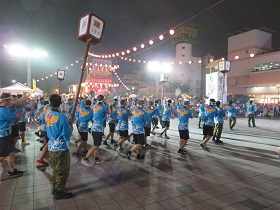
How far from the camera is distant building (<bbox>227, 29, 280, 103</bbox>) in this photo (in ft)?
105

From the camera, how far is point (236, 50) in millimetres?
39719

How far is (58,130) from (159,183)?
8.20ft

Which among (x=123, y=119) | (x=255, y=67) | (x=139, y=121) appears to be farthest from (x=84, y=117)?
(x=255, y=67)

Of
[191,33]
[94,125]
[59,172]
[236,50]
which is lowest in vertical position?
[59,172]

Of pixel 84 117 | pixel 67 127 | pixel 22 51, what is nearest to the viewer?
pixel 67 127

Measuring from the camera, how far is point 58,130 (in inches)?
154

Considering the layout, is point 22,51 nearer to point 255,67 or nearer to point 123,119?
point 123,119

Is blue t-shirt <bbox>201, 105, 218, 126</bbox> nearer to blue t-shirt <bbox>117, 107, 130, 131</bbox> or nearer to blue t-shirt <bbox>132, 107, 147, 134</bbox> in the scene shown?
blue t-shirt <bbox>132, 107, 147, 134</bbox>

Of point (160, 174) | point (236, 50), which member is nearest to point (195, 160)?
point (160, 174)

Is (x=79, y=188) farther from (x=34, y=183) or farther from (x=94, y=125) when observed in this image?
(x=94, y=125)

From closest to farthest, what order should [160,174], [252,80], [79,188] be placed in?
[79,188]
[160,174]
[252,80]

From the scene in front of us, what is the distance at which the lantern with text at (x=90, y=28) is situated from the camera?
15.7 feet

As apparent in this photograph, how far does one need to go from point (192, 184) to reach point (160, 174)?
2.91ft

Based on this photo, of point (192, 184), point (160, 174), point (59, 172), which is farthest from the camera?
point (160, 174)
